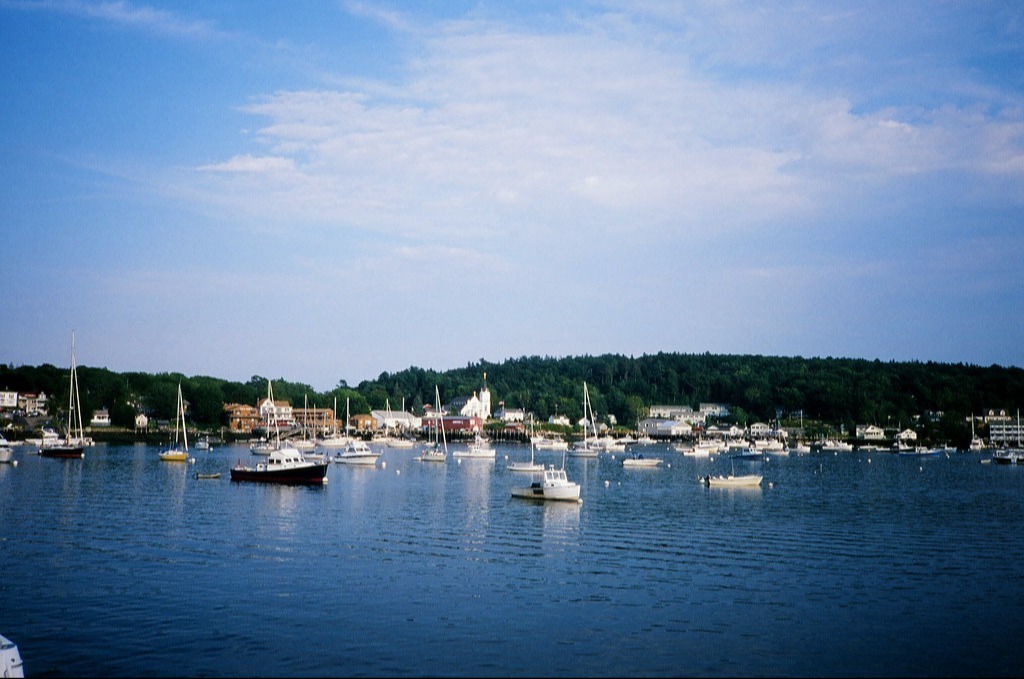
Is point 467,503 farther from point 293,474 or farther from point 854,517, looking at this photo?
point 854,517

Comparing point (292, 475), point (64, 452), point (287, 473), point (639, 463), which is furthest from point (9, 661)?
point (639, 463)

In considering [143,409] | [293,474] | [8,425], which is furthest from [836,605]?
[143,409]

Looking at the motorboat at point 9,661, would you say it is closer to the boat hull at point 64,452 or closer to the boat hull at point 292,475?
the boat hull at point 292,475

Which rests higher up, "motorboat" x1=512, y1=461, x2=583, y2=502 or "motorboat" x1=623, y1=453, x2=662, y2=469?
"motorboat" x1=512, y1=461, x2=583, y2=502

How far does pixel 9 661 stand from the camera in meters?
16.0

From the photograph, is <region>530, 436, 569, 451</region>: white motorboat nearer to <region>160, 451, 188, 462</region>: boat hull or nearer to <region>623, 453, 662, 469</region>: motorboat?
<region>623, 453, 662, 469</region>: motorboat

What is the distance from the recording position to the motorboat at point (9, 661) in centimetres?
1580

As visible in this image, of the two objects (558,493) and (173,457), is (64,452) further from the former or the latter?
(558,493)

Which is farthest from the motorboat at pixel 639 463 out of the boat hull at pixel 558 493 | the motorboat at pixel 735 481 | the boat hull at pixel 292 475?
the boat hull at pixel 558 493

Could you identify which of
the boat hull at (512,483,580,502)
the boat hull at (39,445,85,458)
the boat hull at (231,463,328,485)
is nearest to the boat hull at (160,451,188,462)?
the boat hull at (39,445,85,458)

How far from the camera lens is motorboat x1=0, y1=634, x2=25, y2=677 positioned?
51.9ft

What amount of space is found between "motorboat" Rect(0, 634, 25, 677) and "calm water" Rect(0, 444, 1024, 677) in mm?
2974

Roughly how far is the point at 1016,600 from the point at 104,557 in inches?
1256

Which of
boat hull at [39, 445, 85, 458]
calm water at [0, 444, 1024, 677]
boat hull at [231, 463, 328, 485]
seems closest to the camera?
calm water at [0, 444, 1024, 677]
